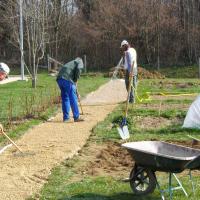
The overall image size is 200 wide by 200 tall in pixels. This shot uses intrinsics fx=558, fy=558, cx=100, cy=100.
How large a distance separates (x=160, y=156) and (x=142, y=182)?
74 cm

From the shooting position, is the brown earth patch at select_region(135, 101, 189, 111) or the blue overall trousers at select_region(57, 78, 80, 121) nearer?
the blue overall trousers at select_region(57, 78, 80, 121)

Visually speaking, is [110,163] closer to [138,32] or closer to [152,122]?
[152,122]

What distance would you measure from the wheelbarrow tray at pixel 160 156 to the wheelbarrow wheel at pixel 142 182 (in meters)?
0.20

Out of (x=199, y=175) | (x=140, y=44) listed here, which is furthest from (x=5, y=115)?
(x=140, y=44)

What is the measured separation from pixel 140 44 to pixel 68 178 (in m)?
36.0

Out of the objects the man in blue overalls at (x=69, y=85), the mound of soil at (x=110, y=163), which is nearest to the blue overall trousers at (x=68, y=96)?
the man in blue overalls at (x=69, y=85)

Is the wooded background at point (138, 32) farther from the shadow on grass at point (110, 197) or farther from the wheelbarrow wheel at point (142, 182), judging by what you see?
the shadow on grass at point (110, 197)

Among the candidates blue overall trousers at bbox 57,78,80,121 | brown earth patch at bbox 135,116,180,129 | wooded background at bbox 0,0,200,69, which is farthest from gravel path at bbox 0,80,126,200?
wooded background at bbox 0,0,200,69

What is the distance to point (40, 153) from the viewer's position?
30.2ft

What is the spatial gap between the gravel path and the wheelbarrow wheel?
1.24 meters

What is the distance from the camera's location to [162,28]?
1690 inches

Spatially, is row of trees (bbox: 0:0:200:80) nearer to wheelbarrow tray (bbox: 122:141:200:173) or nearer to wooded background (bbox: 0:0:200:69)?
wooded background (bbox: 0:0:200:69)

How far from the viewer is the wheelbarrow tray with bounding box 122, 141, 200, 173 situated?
20.3ft

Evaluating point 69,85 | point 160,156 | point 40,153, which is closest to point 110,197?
point 160,156
